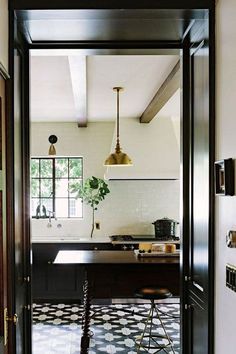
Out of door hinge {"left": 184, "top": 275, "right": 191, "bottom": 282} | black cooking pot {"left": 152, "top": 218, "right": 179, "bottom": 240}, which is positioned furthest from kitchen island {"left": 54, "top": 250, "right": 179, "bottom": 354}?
black cooking pot {"left": 152, "top": 218, "right": 179, "bottom": 240}

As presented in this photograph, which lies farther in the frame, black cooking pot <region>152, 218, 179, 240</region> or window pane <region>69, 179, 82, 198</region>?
window pane <region>69, 179, 82, 198</region>

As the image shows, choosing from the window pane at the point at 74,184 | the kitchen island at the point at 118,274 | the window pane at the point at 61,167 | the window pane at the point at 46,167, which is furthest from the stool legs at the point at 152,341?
the window pane at the point at 46,167

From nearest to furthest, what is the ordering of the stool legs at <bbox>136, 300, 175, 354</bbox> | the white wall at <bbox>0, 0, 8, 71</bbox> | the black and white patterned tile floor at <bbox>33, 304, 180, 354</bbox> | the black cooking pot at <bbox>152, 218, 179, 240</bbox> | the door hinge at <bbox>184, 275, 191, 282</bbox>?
1. the white wall at <bbox>0, 0, 8, 71</bbox>
2. the door hinge at <bbox>184, 275, 191, 282</bbox>
3. the stool legs at <bbox>136, 300, 175, 354</bbox>
4. the black and white patterned tile floor at <bbox>33, 304, 180, 354</bbox>
5. the black cooking pot at <bbox>152, 218, 179, 240</bbox>

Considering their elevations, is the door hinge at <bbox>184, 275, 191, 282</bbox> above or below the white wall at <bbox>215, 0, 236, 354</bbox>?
below

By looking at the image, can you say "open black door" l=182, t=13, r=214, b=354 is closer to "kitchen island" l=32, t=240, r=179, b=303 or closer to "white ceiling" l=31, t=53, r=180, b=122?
"white ceiling" l=31, t=53, r=180, b=122

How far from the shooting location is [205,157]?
250cm

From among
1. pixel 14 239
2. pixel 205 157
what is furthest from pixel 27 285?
pixel 205 157

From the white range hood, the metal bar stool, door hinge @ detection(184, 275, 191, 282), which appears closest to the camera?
door hinge @ detection(184, 275, 191, 282)

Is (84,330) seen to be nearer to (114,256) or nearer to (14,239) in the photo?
(114,256)

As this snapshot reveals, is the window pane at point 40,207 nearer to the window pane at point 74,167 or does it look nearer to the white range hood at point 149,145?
the window pane at point 74,167

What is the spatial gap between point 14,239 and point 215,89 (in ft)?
4.38

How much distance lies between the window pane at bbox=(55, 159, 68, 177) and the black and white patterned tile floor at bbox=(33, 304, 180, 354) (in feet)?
6.85

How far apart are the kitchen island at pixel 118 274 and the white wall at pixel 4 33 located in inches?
89.7

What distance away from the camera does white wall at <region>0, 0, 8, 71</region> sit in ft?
7.18
